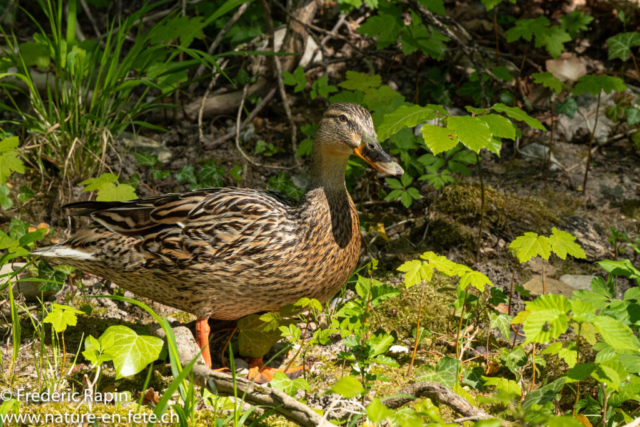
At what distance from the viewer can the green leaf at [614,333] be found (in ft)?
7.68

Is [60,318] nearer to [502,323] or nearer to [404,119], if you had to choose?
[404,119]

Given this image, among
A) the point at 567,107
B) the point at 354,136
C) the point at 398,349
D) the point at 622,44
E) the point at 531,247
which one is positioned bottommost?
the point at 398,349

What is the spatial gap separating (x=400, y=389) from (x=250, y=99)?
3.48m

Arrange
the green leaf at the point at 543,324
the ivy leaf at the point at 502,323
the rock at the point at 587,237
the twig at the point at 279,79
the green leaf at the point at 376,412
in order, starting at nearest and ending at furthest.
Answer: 1. the green leaf at the point at 376,412
2. the green leaf at the point at 543,324
3. the ivy leaf at the point at 502,323
4. the rock at the point at 587,237
5. the twig at the point at 279,79

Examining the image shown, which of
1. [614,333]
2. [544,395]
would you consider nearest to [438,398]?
[544,395]

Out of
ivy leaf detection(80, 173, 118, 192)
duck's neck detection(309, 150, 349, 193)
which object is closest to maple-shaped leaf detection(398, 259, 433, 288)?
duck's neck detection(309, 150, 349, 193)

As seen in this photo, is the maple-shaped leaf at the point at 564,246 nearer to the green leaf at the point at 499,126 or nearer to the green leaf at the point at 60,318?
the green leaf at the point at 499,126

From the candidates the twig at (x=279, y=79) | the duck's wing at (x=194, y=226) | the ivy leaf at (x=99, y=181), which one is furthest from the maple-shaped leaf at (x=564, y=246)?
the ivy leaf at (x=99, y=181)

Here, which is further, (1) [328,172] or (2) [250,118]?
Result: (2) [250,118]

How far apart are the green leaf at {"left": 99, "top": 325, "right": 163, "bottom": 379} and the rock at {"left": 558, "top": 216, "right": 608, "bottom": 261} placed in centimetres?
311

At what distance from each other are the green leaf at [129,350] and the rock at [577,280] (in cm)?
278

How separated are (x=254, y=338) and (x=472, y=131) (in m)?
1.67

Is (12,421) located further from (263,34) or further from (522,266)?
(263,34)

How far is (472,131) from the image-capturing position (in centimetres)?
298
